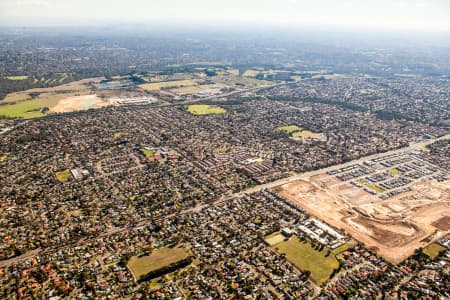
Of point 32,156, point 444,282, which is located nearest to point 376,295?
point 444,282

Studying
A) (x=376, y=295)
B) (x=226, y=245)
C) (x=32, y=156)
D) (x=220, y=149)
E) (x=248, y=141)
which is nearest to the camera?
(x=376, y=295)

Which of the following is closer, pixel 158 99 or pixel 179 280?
pixel 179 280

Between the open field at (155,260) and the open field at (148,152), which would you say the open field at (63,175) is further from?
the open field at (155,260)

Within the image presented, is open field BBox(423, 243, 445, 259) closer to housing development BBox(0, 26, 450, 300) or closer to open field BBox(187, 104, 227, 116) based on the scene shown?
housing development BBox(0, 26, 450, 300)

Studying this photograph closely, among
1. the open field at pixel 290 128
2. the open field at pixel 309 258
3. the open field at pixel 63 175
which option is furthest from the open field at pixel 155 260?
the open field at pixel 290 128

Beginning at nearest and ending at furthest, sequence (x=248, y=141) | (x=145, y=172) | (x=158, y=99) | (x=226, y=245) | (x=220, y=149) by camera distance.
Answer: (x=226, y=245) → (x=145, y=172) → (x=220, y=149) → (x=248, y=141) → (x=158, y=99)

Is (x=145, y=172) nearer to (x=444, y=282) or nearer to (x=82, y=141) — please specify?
(x=82, y=141)

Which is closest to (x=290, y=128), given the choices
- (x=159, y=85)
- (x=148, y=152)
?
(x=148, y=152)
